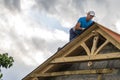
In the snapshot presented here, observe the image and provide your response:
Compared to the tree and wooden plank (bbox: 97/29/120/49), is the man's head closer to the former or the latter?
wooden plank (bbox: 97/29/120/49)

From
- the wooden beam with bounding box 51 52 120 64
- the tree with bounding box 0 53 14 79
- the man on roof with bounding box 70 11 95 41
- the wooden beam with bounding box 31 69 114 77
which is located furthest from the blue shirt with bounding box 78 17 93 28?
the tree with bounding box 0 53 14 79

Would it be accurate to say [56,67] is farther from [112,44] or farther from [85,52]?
[112,44]

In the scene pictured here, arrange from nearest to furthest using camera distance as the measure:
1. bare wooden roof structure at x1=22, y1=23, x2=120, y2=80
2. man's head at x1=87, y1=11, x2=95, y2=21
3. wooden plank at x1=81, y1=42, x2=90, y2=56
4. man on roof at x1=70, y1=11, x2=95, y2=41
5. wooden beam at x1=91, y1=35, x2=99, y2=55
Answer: bare wooden roof structure at x1=22, y1=23, x2=120, y2=80 → wooden beam at x1=91, y1=35, x2=99, y2=55 → wooden plank at x1=81, y1=42, x2=90, y2=56 → man's head at x1=87, y1=11, x2=95, y2=21 → man on roof at x1=70, y1=11, x2=95, y2=41

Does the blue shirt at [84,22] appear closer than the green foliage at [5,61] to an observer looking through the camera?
Yes

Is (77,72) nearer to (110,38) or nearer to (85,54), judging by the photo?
(85,54)

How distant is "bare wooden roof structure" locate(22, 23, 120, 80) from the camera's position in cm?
1248

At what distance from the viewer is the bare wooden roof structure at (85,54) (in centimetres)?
1248

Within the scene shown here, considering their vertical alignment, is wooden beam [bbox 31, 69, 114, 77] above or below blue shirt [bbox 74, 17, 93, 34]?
below

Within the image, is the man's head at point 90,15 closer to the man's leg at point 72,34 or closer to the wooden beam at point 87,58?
the man's leg at point 72,34

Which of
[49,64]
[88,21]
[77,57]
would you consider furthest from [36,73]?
[88,21]

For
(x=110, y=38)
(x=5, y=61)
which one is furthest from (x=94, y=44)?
(x=5, y=61)

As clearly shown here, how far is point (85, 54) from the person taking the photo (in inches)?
554

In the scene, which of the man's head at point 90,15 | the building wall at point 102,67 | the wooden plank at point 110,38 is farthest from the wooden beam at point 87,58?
the man's head at point 90,15

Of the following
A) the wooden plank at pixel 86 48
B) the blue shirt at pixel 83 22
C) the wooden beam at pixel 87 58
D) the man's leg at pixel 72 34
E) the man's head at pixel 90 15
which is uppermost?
the man's head at pixel 90 15
